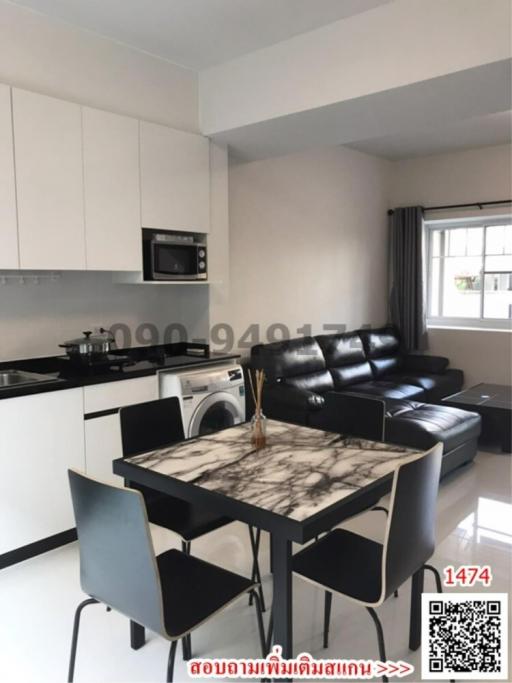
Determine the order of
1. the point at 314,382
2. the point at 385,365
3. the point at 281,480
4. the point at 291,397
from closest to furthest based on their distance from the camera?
the point at 281,480 → the point at 291,397 → the point at 314,382 → the point at 385,365

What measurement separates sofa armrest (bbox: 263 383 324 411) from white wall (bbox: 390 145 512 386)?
2.72 m

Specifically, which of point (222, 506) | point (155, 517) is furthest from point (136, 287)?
point (222, 506)

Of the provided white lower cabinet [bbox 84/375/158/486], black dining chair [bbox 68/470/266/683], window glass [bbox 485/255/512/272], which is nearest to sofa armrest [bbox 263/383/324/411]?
white lower cabinet [bbox 84/375/158/486]

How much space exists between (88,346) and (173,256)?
85 cm

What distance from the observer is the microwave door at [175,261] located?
11.8ft

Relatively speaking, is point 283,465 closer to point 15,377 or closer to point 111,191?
point 15,377

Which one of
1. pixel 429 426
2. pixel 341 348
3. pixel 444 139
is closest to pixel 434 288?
pixel 444 139

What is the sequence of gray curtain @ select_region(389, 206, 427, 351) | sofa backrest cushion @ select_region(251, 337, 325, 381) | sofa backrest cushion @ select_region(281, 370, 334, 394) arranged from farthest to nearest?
1. gray curtain @ select_region(389, 206, 427, 351)
2. sofa backrest cushion @ select_region(281, 370, 334, 394)
3. sofa backrest cushion @ select_region(251, 337, 325, 381)

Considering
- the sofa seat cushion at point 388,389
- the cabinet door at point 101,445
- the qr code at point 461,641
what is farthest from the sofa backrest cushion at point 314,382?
the qr code at point 461,641

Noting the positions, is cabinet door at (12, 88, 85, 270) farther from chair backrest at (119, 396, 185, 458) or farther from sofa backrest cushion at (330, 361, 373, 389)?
sofa backrest cushion at (330, 361, 373, 389)

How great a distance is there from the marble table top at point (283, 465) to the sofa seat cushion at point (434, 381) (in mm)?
3246

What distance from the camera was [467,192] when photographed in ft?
20.0

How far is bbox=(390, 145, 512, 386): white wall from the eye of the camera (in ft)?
19.3

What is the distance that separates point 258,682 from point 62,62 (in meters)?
A: 3.31
